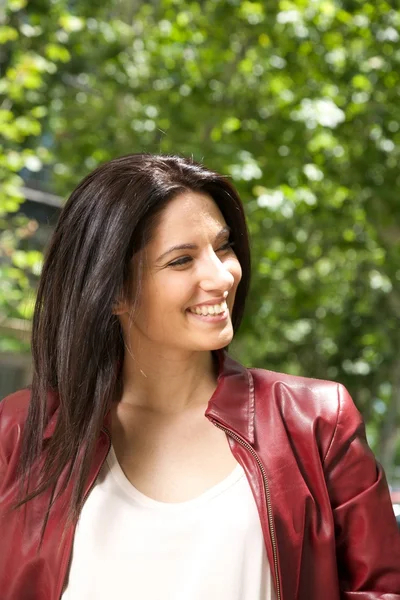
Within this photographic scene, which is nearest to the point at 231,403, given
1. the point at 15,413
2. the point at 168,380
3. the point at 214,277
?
the point at 168,380

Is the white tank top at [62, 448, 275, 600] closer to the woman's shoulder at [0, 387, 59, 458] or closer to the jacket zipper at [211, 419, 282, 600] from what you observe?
the jacket zipper at [211, 419, 282, 600]

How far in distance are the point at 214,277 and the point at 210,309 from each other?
6 cm

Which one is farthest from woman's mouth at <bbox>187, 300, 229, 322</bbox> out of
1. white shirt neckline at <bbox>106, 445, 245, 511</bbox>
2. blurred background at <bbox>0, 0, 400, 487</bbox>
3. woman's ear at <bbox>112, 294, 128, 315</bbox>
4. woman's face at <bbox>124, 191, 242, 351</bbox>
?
blurred background at <bbox>0, 0, 400, 487</bbox>

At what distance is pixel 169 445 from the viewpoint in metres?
1.86

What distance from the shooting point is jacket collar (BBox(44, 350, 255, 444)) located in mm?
1793

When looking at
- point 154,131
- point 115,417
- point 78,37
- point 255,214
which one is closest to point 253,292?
point 255,214

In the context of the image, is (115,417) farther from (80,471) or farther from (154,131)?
(154,131)

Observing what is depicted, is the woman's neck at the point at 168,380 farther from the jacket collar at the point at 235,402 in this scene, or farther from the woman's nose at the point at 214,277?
the woman's nose at the point at 214,277

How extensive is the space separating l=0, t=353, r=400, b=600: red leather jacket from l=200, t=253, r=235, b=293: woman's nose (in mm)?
214

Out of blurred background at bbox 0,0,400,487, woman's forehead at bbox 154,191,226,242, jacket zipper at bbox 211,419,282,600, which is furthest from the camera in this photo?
A: blurred background at bbox 0,0,400,487

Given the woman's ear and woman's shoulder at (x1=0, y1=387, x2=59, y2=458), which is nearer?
the woman's ear

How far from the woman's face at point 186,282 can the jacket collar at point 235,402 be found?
112 mm

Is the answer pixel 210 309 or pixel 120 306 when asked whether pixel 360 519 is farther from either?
pixel 120 306

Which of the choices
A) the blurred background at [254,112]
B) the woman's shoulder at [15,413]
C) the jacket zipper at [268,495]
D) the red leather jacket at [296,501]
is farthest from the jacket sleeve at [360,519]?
the blurred background at [254,112]
